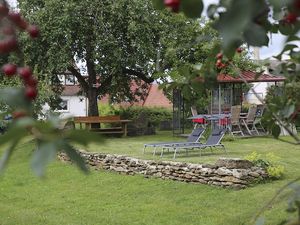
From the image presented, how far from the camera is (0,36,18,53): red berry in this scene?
2.63 feet

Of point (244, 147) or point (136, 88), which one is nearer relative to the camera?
point (244, 147)

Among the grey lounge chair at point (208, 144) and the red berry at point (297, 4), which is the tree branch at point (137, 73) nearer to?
the grey lounge chair at point (208, 144)

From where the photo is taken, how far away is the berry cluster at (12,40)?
2.65 ft

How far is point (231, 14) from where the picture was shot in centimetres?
73

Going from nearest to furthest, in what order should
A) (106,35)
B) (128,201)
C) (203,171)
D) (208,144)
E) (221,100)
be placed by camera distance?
(128,201)
(203,171)
(208,144)
(106,35)
(221,100)

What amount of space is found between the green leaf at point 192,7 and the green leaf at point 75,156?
29 cm

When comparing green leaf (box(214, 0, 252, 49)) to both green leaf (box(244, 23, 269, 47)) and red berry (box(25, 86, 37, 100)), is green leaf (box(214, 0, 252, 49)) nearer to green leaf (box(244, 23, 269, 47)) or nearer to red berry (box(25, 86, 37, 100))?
green leaf (box(244, 23, 269, 47))

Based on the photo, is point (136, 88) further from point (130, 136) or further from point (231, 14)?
point (231, 14)

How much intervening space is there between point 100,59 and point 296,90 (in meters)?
16.1

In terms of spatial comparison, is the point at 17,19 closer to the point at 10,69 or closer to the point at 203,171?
the point at 10,69

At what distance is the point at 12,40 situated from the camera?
811 mm

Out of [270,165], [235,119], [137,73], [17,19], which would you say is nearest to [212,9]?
[17,19]

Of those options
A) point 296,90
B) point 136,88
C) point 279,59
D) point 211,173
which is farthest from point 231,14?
point 136,88

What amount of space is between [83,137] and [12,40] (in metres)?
0.19
